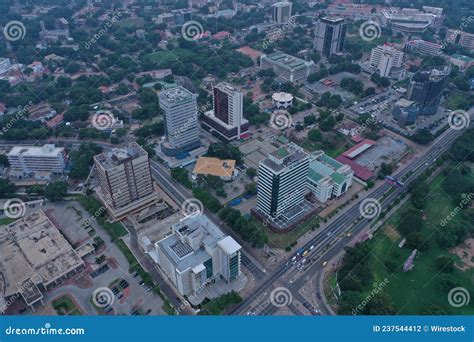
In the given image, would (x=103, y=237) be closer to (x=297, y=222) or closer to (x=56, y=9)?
(x=297, y=222)

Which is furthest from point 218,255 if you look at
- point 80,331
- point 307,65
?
point 307,65

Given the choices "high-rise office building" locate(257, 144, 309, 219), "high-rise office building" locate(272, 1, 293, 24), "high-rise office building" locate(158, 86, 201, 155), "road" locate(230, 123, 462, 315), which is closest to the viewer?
"road" locate(230, 123, 462, 315)

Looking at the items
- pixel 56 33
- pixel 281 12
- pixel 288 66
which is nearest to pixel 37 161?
pixel 288 66

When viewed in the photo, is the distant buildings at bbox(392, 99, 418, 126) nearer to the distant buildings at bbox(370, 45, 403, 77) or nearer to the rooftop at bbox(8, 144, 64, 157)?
the distant buildings at bbox(370, 45, 403, 77)

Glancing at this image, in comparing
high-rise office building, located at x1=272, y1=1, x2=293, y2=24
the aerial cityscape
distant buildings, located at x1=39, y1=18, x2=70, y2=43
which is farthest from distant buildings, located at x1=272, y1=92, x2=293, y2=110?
distant buildings, located at x1=39, y1=18, x2=70, y2=43

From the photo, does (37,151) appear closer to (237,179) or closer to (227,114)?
(227,114)
